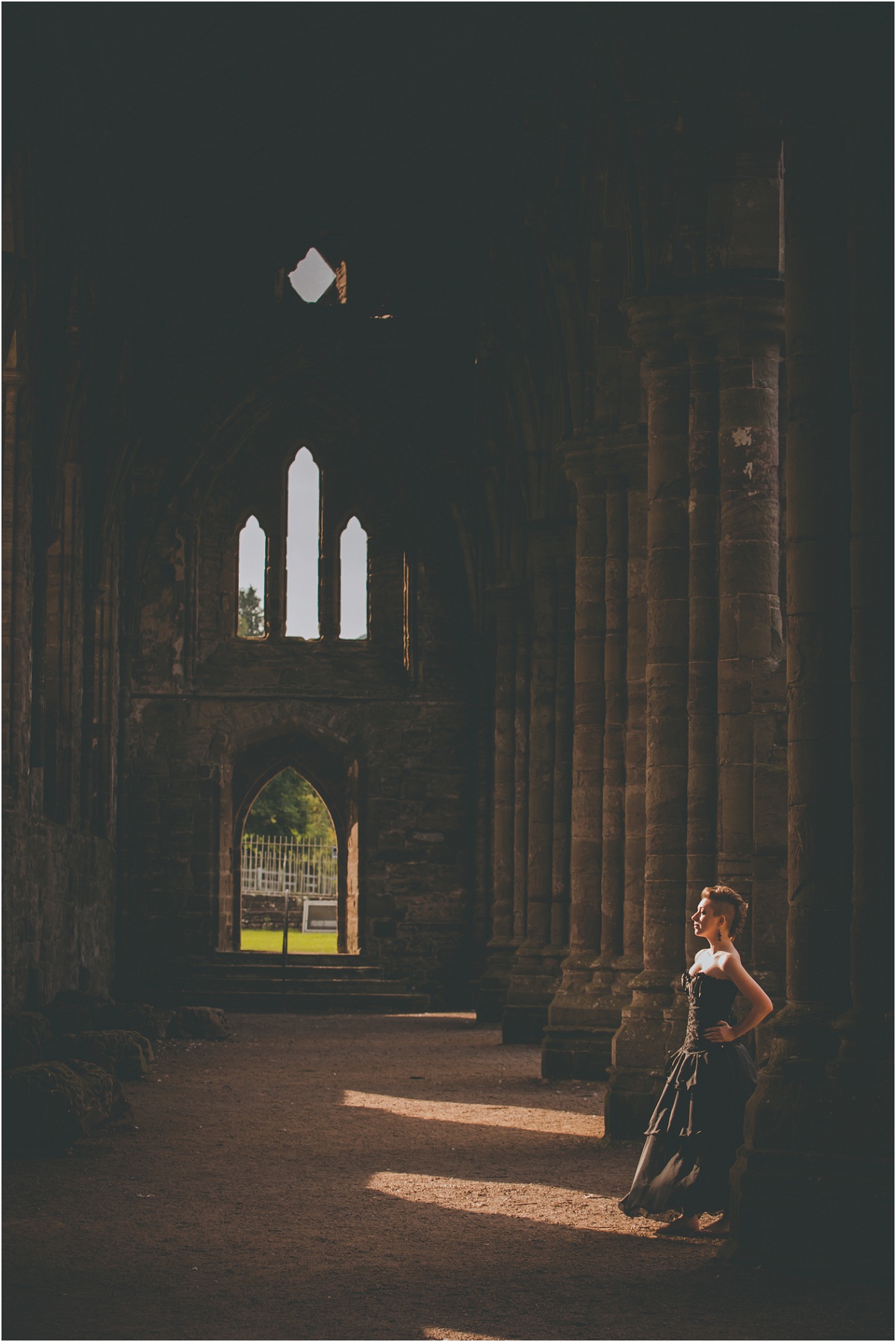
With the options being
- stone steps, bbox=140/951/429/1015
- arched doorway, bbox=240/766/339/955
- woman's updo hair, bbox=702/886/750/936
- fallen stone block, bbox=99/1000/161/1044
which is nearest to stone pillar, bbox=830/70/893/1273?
woman's updo hair, bbox=702/886/750/936

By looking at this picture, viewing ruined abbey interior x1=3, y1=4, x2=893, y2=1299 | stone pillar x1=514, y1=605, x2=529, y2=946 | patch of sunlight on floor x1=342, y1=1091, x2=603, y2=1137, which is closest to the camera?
ruined abbey interior x1=3, y1=4, x2=893, y2=1299

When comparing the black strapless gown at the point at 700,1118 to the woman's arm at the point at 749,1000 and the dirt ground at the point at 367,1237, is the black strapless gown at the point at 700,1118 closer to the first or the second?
the woman's arm at the point at 749,1000

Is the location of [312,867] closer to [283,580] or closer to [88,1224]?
[283,580]

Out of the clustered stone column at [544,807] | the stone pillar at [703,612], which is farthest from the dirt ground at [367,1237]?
the clustered stone column at [544,807]

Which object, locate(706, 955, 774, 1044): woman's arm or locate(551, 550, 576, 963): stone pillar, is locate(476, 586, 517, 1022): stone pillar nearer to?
locate(551, 550, 576, 963): stone pillar

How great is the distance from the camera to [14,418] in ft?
46.9

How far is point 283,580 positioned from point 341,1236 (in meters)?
16.4

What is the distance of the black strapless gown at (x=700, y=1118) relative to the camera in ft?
19.7

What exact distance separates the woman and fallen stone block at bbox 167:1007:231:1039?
1000cm

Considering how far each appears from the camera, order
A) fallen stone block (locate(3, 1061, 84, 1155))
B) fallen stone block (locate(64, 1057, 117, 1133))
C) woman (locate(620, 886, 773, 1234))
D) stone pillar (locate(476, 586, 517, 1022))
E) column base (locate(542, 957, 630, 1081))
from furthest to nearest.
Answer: stone pillar (locate(476, 586, 517, 1022))
column base (locate(542, 957, 630, 1081))
fallen stone block (locate(64, 1057, 117, 1133))
fallen stone block (locate(3, 1061, 84, 1155))
woman (locate(620, 886, 773, 1234))

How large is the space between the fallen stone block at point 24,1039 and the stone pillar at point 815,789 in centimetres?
645

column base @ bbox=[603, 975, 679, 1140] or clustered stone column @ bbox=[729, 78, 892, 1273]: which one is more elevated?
clustered stone column @ bbox=[729, 78, 892, 1273]

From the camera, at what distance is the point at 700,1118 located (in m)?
6.02

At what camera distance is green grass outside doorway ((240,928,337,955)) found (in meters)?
32.3
